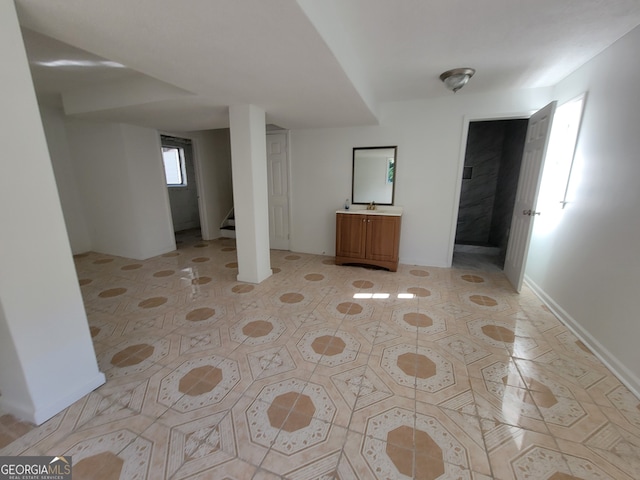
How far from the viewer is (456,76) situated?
256 centimetres

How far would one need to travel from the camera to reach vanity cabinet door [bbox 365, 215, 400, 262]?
358 centimetres

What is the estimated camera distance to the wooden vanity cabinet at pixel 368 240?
3.60m

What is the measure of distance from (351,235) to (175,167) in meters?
5.12

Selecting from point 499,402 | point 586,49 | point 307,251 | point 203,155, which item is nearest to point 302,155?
point 307,251

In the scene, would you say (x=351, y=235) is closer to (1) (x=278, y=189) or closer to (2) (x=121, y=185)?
(1) (x=278, y=189)

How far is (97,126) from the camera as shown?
152 inches

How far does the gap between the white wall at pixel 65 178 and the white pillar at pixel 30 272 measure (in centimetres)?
356

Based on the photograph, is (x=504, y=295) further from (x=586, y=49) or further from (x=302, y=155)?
(x=302, y=155)

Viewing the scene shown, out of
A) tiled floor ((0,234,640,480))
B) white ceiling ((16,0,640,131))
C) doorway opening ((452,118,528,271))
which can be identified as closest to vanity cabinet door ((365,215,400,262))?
tiled floor ((0,234,640,480))

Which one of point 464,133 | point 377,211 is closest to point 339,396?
point 377,211

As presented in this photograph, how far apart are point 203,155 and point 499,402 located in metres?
5.56

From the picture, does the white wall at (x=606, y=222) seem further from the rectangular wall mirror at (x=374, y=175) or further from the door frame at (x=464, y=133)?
the rectangular wall mirror at (x=374, y=175)

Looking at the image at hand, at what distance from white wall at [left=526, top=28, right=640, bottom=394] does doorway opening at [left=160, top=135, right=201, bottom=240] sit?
655 centimetres

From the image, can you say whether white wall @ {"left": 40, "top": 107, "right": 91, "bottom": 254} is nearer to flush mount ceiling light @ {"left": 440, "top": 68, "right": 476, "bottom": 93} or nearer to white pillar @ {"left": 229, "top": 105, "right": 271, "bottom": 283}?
white pillar @ {"left": 229, "top": 105, "right": 271, "bottom": 283}
